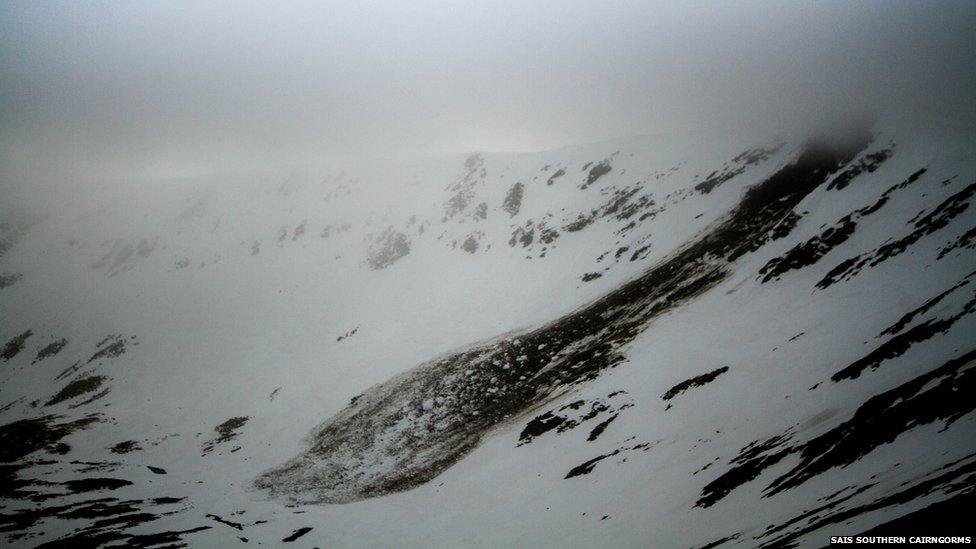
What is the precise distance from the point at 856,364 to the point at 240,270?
90370 mm

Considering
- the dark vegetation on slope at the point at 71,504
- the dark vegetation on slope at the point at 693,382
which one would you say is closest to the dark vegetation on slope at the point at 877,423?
the dark vegetation on slope at the point at 693,382

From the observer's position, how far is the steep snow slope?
15.4 meters

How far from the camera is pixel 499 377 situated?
3459 centimetres

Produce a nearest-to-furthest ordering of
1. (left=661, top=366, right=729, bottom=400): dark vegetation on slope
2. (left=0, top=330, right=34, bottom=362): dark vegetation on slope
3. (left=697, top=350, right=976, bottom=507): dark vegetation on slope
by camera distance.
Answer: (left=697, top=350, right=976, bottom=507): dark vegetation on slope
(left=661, top=366, right=729, bottom=400): dark vegetation on slope
(left=0, top=330, right=34, bottom=362): dark vegetation on slope

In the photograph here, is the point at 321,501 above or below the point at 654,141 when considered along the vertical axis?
below

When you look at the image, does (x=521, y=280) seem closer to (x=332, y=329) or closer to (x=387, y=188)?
(x=332, y=329)

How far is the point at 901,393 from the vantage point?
1391cm

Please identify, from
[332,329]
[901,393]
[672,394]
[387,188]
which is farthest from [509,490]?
[387,188]

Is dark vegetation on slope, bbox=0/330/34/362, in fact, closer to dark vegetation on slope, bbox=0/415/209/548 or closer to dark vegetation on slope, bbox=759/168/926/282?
dark vegetation on slope, bbox=0/415/209/548

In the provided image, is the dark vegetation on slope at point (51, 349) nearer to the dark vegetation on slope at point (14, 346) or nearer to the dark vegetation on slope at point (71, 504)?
the dark vegetation on slope at point (14, 346)

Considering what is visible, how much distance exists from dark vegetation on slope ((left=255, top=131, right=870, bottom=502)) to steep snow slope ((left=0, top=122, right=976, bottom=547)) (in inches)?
9.3

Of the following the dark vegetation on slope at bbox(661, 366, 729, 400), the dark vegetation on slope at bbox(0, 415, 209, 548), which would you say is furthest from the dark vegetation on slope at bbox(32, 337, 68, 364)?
the dark vegetation on slope at bbox(661, 366, 729, 400)

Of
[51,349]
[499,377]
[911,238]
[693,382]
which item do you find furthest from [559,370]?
[51,349]

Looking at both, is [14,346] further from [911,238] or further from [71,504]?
[911,238]
